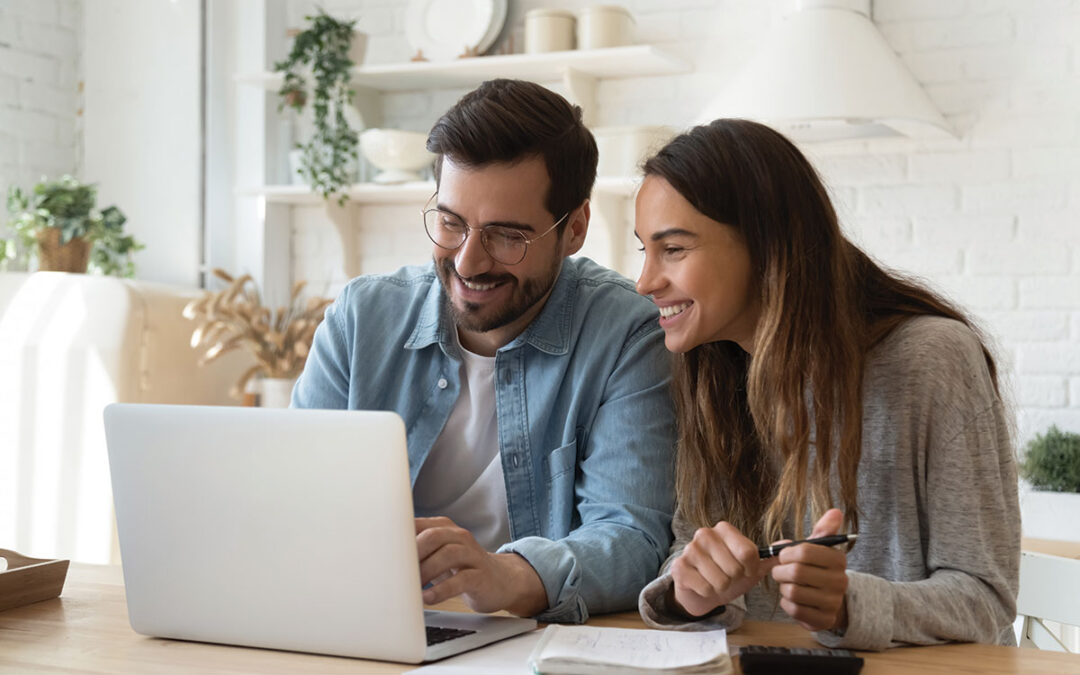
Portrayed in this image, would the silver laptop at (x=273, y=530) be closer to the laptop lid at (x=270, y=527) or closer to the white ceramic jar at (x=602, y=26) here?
the laptop lid at (x=270, y=527)

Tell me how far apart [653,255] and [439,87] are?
212cm

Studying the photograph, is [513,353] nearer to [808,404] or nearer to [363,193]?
[808,404]

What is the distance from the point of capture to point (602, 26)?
303 cm

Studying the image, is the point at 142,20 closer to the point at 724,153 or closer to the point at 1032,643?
the point at 724,153

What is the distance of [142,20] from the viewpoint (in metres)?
3.57

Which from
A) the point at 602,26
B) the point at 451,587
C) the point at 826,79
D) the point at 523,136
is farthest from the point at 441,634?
the point at 602,26

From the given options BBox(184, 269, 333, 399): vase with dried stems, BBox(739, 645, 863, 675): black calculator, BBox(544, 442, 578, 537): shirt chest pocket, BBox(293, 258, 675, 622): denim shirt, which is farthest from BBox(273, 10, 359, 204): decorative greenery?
BBox(739, 645, 863, 675): black calculator

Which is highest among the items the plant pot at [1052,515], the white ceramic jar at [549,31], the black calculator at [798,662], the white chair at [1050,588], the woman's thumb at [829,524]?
the white ceramic jar at [549,31]

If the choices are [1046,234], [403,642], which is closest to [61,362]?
[403,642]

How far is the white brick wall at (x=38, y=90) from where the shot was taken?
3240 mm

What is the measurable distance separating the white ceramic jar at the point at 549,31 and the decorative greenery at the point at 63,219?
1.21m

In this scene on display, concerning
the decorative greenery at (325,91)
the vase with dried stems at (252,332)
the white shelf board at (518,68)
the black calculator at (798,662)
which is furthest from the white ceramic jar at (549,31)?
the black calculator at (798,662)

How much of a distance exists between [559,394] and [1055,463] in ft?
5.07

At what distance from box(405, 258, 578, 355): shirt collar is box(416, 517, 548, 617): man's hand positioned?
44cm
